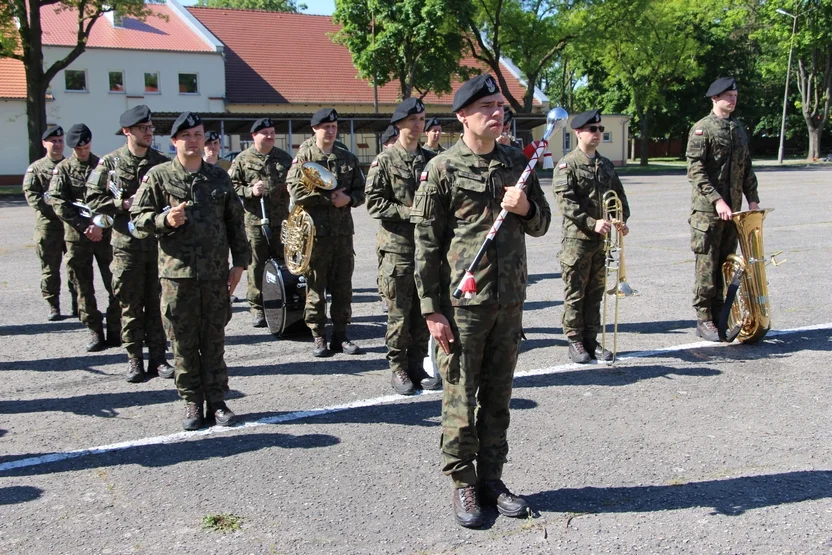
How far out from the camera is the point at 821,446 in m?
5.20

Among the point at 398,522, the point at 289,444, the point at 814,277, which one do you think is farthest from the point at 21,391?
the point at 814,277

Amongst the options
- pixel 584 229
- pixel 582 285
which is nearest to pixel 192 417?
pixel 582 285

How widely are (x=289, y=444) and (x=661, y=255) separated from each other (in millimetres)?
9423

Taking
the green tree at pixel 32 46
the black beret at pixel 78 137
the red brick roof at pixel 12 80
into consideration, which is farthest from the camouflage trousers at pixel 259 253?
the red brick roof at pixel 12 80

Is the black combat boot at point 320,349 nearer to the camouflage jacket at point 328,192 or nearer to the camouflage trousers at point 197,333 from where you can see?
the camouflage jacket at point 328,192

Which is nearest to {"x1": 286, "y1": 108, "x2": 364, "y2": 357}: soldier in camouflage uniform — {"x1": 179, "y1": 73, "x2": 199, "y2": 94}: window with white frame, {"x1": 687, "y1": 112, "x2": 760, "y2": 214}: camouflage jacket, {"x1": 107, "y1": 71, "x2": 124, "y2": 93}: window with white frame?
{"x1": 687, "y1": 112, "x2": 760, "y2": 214}: camouflage jacket

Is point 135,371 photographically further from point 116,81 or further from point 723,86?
point 116,81

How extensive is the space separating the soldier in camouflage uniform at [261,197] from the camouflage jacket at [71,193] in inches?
63.8

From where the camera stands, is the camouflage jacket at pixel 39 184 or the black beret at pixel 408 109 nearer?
the black beret at pixel 408 109

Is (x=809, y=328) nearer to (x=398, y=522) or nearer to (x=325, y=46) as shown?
(x=398, y=522)

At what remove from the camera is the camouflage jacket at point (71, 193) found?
8.09 metres

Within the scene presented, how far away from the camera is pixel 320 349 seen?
7836mm

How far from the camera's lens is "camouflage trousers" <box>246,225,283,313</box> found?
9.27 m

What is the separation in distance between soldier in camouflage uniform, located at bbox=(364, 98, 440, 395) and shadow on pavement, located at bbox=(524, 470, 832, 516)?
2287mm
